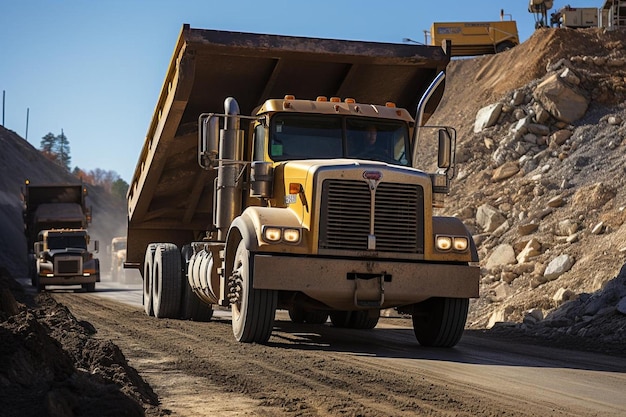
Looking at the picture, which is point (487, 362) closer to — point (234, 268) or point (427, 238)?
point (427, 238)

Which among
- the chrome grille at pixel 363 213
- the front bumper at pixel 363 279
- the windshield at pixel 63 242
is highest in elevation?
the windshield at pixel 63 242

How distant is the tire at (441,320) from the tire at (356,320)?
2.55 meters

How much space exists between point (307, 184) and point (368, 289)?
124 cm

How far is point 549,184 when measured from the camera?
2364cm

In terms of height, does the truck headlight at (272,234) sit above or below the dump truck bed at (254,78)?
below

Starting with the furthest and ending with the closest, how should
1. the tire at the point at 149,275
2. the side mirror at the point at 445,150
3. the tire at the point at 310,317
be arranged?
the tire at the point at 149,275, the tire at the point at 310,317, the side mirror at the point at 445,150

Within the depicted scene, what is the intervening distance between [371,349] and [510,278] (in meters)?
9.91

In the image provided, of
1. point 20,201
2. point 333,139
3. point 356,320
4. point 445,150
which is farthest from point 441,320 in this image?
point 20,201

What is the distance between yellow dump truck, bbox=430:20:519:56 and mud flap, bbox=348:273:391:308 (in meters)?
32.9

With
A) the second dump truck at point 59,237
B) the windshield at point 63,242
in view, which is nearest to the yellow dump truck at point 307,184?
the second dump truck at point 59,237

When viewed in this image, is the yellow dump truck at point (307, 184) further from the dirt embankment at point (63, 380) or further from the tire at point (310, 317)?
the dirt embankment at point (63, 380)

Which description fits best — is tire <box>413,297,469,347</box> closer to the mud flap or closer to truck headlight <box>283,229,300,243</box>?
the mud flap

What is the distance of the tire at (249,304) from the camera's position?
9531 mm

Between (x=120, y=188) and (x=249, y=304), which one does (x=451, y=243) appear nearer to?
(x=249, y=304)
